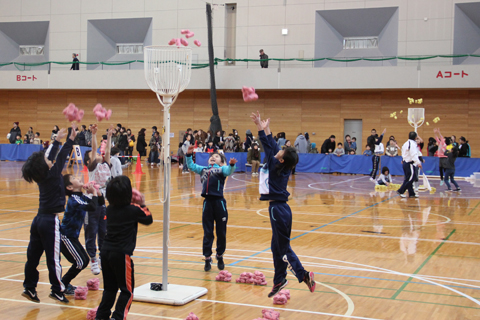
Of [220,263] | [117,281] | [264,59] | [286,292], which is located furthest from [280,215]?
[264,59]

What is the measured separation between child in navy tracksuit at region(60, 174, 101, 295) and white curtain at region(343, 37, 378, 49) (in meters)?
27.0

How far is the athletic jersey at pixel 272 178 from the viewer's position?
A: 604cm

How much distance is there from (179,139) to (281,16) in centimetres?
1042

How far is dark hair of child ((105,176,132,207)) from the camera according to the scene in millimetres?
4926

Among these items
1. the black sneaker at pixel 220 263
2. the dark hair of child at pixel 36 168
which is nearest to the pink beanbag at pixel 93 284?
the dark hair of child at pixel 36 168

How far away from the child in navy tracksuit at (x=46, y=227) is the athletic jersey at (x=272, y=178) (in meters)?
2.36

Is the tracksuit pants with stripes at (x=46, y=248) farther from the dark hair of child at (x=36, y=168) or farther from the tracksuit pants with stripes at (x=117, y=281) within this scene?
the tracksuit pants with stripes at (x=117, y=281)

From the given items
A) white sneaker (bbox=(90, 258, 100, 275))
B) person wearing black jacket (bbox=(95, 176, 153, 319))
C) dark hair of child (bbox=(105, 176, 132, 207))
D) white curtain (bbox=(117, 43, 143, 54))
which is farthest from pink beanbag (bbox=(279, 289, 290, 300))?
white curtain (bbox=(117, 43, 143, 54))

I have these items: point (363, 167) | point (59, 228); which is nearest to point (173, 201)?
point (59, 228)

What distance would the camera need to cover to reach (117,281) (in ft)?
16.1

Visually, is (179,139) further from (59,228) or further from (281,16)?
(59,228)

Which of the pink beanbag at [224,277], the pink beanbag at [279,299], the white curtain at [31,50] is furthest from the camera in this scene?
the white curtain at [31,50]

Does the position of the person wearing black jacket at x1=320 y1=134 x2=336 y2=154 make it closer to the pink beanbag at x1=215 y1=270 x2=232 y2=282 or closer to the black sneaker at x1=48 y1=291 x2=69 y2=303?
the pink beanbag at x1=215 y1=270 x2=232 y2=282

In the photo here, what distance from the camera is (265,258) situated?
8.17m
